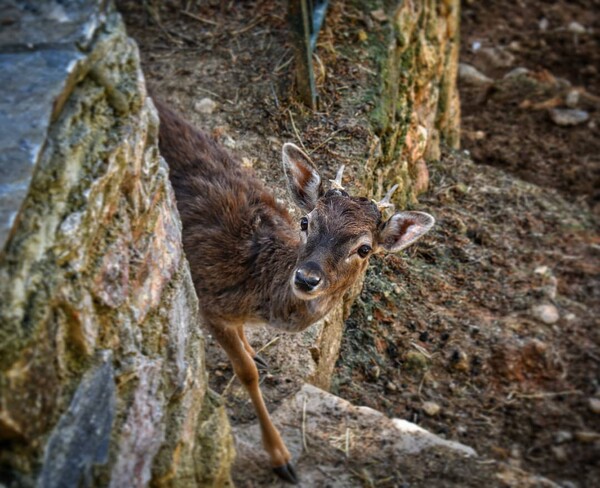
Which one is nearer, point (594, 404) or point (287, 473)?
point (287, 473)

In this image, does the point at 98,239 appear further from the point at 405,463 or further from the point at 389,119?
the point at 389,119

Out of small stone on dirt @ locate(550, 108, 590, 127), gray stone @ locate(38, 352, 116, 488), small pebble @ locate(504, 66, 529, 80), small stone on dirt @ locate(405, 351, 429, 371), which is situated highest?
gray stone @ locate(38, 352, 116, 488)

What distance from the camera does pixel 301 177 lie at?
4270mm

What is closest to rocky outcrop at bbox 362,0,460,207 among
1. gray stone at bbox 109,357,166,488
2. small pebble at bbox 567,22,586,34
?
small pebble at bbox 567,22,586,34

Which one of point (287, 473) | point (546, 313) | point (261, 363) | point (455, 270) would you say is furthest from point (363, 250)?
point (546, 313)

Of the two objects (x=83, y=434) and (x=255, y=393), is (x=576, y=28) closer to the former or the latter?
(x=255, y=393)

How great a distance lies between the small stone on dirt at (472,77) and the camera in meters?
9.19

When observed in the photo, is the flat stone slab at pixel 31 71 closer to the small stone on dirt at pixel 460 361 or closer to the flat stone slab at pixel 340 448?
the flat stone slab at pixel 340 448

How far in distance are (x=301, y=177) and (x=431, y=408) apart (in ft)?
5.69

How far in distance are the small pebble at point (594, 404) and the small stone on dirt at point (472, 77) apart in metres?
5.11

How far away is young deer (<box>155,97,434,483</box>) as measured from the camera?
3.93 meters

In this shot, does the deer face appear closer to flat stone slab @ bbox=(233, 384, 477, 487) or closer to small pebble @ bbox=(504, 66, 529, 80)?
flat stone slab @ bbox=(233, 384, 477, 487)

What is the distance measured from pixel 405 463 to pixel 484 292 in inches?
98.8

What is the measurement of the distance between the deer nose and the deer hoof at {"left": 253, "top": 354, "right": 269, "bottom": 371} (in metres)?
1.01
